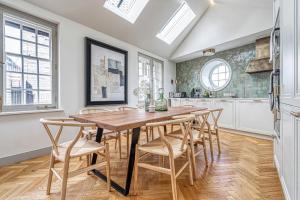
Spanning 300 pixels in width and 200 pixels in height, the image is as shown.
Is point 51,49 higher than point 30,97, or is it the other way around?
→ point 51,49

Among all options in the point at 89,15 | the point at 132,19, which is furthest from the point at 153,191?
the point at 132,19

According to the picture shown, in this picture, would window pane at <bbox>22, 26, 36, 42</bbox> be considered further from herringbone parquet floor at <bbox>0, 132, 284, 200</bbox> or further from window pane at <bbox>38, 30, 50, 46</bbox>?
herringbone parquet floor at <bbox>0, 132, 284, 200</bbox>

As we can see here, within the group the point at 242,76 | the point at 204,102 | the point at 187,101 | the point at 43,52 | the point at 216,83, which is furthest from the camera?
the point at 216,83

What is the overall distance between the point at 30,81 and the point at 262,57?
4746mm

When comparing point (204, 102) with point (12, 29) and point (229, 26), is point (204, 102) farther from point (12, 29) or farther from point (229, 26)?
point (12, 29)

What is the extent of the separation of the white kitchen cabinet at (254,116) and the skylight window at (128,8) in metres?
3.14

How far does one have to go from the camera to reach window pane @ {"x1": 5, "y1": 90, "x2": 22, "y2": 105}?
7.20ft

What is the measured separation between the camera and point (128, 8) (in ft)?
11.5

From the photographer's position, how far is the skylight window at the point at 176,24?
430 centimetres

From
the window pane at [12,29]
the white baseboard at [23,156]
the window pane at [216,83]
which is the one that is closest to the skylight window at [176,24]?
the window pane at [216,83]

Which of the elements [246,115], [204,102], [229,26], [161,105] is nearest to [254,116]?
[246,115]

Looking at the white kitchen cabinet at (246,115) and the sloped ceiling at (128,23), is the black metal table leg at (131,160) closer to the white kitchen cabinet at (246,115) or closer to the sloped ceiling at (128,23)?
the sloped ceiling at (128,23)

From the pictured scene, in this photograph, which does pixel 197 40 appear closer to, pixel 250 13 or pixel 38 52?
pixel 250 13

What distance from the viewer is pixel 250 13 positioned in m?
3.62
